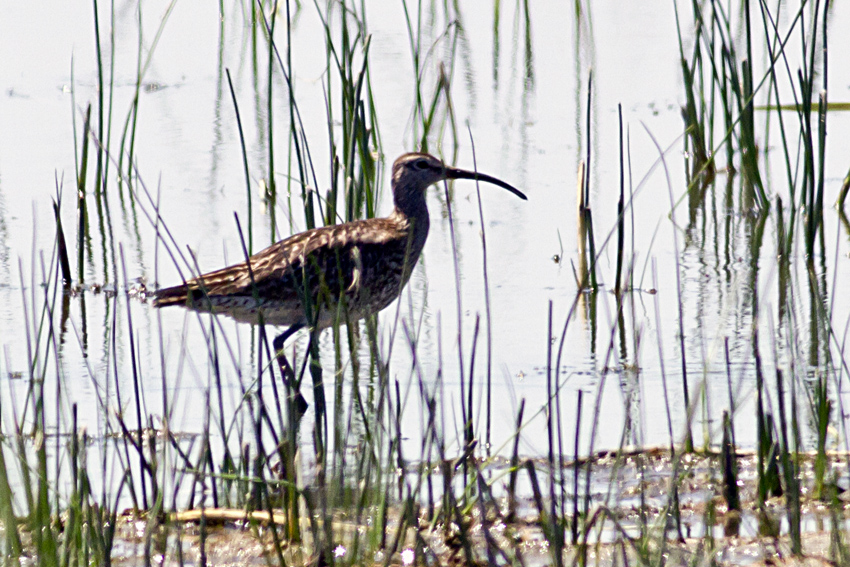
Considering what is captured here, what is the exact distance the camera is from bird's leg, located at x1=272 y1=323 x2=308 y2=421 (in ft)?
12.2

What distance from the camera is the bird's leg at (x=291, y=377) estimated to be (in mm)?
3707

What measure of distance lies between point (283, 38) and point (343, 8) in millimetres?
5460

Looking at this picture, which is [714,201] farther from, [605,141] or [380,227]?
[380,227]

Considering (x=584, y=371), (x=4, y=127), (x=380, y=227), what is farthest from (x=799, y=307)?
(x=4, y=127)

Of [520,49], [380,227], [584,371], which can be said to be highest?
[520,49]

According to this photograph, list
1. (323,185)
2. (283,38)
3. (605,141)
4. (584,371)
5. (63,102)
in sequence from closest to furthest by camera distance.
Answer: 1. (584,371)
2. (323,185)
3. (605,141)
4. (63,102)
5. (283,38)

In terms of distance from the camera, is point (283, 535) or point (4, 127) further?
point (4, 127)

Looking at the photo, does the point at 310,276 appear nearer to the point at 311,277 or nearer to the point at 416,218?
the point at 311,277

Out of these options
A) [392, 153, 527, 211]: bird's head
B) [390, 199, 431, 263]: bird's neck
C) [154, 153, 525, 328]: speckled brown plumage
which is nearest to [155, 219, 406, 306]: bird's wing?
[154, 153, 525, 328]: speckled brown plumage

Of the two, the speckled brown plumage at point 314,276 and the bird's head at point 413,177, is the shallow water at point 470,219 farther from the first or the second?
the bird's head at point 413,177

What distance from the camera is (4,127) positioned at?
32.4 ft

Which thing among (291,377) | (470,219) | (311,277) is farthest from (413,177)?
(291,377)

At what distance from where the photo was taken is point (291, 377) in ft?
12.3

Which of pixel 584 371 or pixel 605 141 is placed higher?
pixel 605 141
